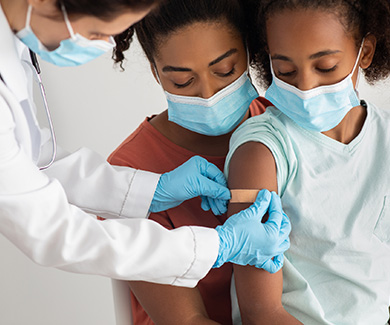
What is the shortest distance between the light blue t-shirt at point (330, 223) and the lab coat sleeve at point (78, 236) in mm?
288

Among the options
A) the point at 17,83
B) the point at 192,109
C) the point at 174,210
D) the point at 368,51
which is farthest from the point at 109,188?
the point at 368,51

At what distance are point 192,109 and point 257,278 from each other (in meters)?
0.53

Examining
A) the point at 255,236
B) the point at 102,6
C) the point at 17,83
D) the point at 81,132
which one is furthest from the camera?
the point at 81,132

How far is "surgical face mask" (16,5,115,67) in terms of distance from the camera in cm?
137

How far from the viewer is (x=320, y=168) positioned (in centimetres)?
174

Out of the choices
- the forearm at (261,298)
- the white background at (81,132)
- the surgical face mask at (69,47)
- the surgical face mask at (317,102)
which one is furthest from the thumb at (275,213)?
the white background at (81,132)

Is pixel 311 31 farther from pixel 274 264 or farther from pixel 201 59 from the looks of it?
pixel 274 264

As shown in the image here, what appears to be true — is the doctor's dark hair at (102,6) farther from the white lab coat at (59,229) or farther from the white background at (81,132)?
the white background at (81,132)

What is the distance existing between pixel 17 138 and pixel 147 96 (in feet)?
5.30

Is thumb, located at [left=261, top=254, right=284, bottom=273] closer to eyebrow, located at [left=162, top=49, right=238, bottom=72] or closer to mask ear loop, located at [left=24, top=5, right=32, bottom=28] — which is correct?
eyebrow, located at [left=162, top=49, right=238, bottom=72]

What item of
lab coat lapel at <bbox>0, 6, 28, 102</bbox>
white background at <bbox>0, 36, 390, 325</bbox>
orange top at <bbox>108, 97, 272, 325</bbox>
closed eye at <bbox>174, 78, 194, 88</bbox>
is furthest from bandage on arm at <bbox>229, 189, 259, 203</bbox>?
white background at <bbox>0, 36, 390, 325</bbox>

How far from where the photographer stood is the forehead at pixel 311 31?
1597mm

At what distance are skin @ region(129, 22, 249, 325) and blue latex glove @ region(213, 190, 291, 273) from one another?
0.67ft

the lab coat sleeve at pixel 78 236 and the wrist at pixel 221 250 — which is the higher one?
the lab coat sleeve at pixel 78 236
